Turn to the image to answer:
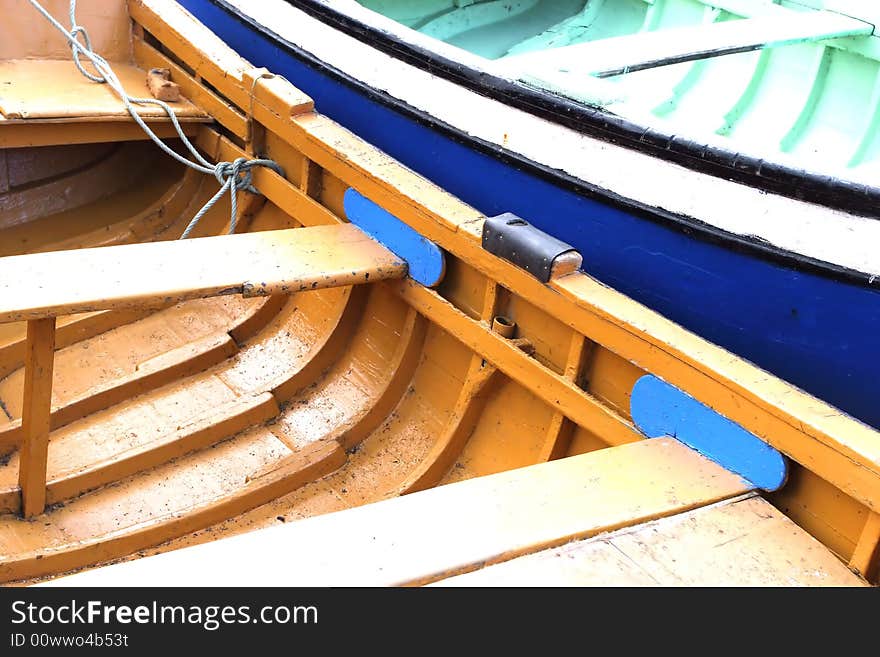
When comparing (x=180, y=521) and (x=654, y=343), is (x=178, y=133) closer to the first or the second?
(x=180, y=521)

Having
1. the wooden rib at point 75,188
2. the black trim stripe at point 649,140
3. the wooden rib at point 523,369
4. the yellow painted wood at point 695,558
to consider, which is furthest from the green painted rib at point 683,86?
the yellow painted wood at point 695,558

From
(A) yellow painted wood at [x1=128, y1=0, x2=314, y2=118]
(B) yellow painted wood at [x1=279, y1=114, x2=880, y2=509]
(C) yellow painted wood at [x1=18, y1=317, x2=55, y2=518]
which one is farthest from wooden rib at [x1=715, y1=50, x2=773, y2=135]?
(C) yellow painted wood at [x1=18, y1=317, x2=55, y2=518]

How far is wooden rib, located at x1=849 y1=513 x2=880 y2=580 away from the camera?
1.82 m

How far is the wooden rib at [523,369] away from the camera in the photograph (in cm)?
227

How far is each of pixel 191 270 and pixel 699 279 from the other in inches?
46.7

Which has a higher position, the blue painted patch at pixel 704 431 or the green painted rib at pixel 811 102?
the green painted rib at pixel 811 102

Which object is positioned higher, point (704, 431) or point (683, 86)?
point (683, 86)

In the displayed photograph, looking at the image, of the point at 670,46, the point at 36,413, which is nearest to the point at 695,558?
the point at 670,46

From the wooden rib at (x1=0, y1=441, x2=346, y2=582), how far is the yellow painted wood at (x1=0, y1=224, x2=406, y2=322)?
528mm

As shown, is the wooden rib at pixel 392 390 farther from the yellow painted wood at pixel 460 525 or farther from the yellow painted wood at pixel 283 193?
the yellow painted wood at pixel 460 525

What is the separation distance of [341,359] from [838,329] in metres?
1.52

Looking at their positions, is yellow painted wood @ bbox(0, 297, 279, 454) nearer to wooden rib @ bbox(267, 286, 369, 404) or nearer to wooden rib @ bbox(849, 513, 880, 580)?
wooden rib @ bbox(267, 286, 369, 404)

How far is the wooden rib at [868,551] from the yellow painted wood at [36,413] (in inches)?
69.3

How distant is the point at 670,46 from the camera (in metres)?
2.72
